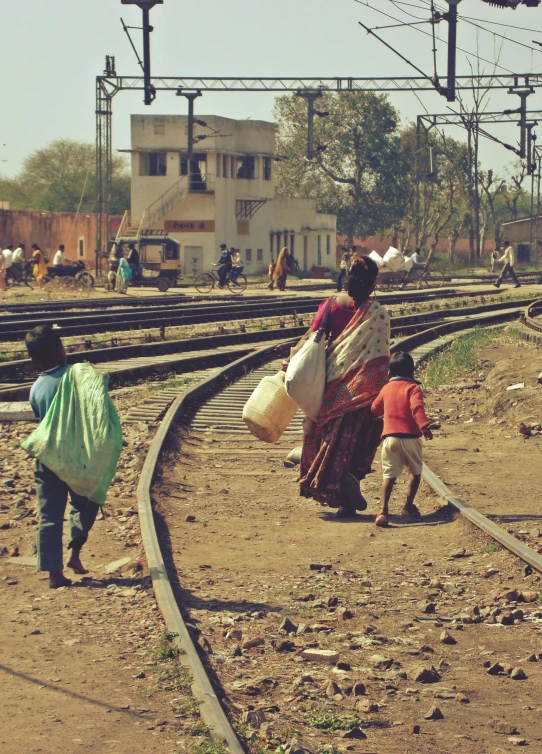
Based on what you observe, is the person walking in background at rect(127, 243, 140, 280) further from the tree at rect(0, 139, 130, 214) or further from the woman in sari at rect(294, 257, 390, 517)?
the tree at rect(0, 139, 130, 214)

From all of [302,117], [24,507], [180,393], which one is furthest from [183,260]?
[24,507]

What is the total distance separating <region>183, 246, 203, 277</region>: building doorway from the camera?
5884 cm

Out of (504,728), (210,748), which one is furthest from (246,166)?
(210,748)

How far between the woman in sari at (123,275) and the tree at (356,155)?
4630 centimetres

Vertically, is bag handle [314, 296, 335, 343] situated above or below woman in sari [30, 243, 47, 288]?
below

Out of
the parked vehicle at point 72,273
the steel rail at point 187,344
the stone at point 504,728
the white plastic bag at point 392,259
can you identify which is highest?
the white plastic bag at point 392,259

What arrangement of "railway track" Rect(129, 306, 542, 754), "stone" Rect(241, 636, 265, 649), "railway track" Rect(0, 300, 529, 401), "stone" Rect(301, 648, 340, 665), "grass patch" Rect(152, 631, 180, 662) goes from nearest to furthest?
"railway track" Rect(129, 306, 542, 754), "grass patch" Rect(152, 631, 180, 662), "stone" Rect(301, 648, 340, 665), "stone" Rect(241, 636, 265, 649), "railway track" Rect(0, 300, 529, 401)

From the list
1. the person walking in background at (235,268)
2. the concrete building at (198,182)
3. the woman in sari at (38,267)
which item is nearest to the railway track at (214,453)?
the person walking in background at (235,268)

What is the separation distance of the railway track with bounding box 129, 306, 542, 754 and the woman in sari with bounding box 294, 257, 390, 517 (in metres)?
0.77

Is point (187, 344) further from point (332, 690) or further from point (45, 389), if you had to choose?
point (332, 690)

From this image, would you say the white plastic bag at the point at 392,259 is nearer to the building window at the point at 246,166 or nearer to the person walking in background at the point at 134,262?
the person walking in background at the point at 134,262

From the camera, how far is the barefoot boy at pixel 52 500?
20.2 ft

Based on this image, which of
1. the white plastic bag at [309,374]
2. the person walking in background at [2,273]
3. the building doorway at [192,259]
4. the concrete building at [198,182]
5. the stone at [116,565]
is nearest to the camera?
the stone at [116,565]

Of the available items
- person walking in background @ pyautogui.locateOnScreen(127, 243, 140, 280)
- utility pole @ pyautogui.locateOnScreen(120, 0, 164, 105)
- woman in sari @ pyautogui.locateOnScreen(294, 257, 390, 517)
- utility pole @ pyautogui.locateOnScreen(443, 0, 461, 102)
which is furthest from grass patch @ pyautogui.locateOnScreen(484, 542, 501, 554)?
person walking in background @ pyautogui.locateOnScreen(127, 243, 140, 280)
